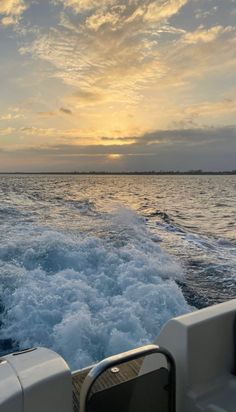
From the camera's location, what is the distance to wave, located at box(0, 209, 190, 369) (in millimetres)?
4309

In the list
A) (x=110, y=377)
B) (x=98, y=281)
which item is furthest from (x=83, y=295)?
(x=110, y=377)

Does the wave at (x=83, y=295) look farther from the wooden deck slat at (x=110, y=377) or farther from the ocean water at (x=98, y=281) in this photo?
the wooden deck slat at (x=110, y=377)

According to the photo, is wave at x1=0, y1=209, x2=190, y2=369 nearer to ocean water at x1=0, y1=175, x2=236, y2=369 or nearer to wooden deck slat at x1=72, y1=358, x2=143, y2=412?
ocean water at x1=0, y1=175, x2=236, y2=369

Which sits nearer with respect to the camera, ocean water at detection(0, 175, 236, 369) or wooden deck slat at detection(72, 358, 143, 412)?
wooden deck slat at detection(72, 358, 143, 412)

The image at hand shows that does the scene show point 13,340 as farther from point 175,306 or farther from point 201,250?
point 201,250

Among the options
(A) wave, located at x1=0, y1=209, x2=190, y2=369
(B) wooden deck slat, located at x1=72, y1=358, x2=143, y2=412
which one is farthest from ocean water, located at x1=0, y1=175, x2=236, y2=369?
(B) wooden deck slat, located at x1=72, y1=358, x2=143, y2=412

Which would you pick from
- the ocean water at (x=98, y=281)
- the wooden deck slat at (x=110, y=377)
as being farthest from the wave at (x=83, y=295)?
the wooden deck slat at (x=110, y=377)

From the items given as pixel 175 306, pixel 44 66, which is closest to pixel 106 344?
pixel 175 306

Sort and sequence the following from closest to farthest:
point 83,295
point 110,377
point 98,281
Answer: point 110,377 → point 83,295 → point 98,281

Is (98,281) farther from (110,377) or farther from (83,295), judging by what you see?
(110,377)

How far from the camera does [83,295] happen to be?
5340 millimetres

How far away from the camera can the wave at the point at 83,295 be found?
4.31 metres

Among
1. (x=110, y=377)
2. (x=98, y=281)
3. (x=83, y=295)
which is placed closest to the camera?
(x=110, y=377)

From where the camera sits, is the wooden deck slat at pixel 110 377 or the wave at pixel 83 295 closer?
the wooden deck slat at pixel 110 377
